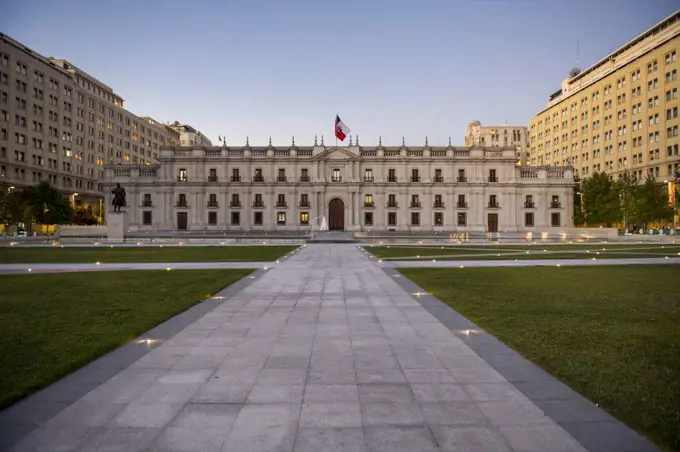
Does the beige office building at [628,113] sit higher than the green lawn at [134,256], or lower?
higher

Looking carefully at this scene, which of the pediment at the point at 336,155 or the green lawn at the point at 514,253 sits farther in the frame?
the pediment at the point at 336,155

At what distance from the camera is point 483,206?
71562 mm

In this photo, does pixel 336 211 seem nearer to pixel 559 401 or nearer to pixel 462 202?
pixel 462 202

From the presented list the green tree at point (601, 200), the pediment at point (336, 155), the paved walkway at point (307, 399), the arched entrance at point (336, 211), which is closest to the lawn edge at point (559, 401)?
the paved walkway at point (307, 399)

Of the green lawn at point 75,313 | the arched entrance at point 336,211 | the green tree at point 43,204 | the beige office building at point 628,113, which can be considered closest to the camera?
the green lawn at point 75,313

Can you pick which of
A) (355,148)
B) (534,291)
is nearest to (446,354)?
(534,291)

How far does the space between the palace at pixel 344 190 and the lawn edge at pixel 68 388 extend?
210 feet

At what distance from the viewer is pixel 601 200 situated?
67625 millimetres

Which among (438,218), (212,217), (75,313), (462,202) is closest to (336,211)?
(438,218)

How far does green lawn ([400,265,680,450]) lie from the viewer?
16.3ft

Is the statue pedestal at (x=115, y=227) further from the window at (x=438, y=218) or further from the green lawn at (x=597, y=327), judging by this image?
the window at (x=438, y=218)

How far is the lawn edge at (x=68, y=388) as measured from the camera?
14.3 feet

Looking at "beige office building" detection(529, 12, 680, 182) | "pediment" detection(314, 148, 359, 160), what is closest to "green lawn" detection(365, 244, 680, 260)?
"pediment" detection(314, 148, 359, 160)

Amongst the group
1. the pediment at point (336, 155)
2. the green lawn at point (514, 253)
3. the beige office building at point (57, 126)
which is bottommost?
the green lawn at point (514, 253)
